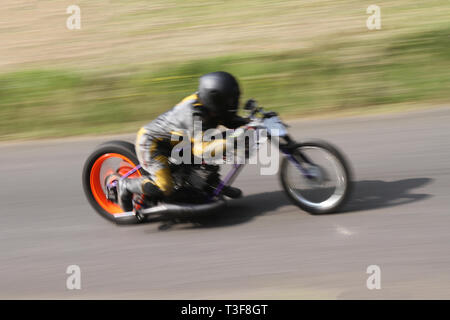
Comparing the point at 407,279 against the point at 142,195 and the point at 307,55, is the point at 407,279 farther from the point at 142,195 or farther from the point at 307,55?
the point at 307,55

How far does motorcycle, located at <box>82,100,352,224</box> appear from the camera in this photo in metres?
5.27

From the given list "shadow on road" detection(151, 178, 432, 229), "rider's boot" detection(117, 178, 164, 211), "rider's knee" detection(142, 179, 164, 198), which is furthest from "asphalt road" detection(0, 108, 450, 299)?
"rider's knee" detection(142, 179, 164, 198)

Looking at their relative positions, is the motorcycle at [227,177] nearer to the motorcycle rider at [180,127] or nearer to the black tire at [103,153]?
the black tire at [103,153]

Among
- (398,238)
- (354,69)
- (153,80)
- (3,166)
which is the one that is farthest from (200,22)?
(398,238)

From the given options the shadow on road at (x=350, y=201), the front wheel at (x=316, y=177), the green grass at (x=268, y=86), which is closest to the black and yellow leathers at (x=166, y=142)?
the shadow on road at (x=350, y=201)

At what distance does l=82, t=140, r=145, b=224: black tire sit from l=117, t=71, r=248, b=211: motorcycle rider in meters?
0.14

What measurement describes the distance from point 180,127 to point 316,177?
4.10 ft

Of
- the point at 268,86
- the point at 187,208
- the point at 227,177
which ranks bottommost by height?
the point at 187,208

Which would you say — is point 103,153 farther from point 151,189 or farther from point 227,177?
point 227,177

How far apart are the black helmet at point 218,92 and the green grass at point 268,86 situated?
353cm

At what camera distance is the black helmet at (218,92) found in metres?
5.18

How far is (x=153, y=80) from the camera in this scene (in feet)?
31.3

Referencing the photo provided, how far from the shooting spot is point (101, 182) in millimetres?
6109

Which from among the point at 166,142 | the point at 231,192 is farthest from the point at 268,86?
the point at 166,142
